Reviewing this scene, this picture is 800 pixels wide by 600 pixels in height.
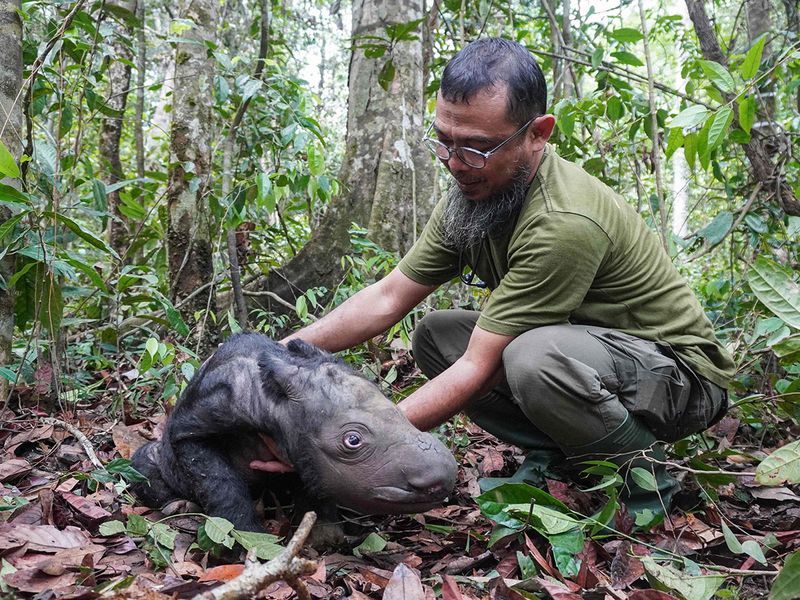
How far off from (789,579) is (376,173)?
4506 mm

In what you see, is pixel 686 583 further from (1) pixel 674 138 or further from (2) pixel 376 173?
(2) pixel 376 173

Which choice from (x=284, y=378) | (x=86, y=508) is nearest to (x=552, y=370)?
(x=284, y=378)

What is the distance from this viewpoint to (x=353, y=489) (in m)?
3.15

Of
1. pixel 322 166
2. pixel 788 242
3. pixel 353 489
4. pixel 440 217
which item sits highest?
pixel 322 166

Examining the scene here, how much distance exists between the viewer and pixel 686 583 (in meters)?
2.63

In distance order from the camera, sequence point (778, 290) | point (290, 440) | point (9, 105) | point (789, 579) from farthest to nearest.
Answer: point (9, 105)
point (290, 440)
point (778, 290)
point (789, 579)

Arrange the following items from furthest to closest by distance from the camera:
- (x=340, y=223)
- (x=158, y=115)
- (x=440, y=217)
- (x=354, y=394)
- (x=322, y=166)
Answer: (x=158, y=115) → (x=340, y=223) → (x=322, y=166) → (x=440, y=217) → (x=354, y=394)

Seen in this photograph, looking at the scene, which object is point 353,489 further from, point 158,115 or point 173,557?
point 158,115

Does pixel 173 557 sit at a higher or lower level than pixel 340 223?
lower

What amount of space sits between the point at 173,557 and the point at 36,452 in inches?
60.8

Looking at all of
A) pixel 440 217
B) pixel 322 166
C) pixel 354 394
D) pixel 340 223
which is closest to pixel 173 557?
pixel 354 394

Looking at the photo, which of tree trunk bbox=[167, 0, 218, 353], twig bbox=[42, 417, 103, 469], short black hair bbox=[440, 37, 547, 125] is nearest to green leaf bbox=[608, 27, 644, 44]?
short black hair bbox=[440, 37, 547, 125]

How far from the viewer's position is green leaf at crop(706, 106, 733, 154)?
135 inches

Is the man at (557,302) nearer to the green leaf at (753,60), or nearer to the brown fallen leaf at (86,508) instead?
the green leaf at (753,60)
